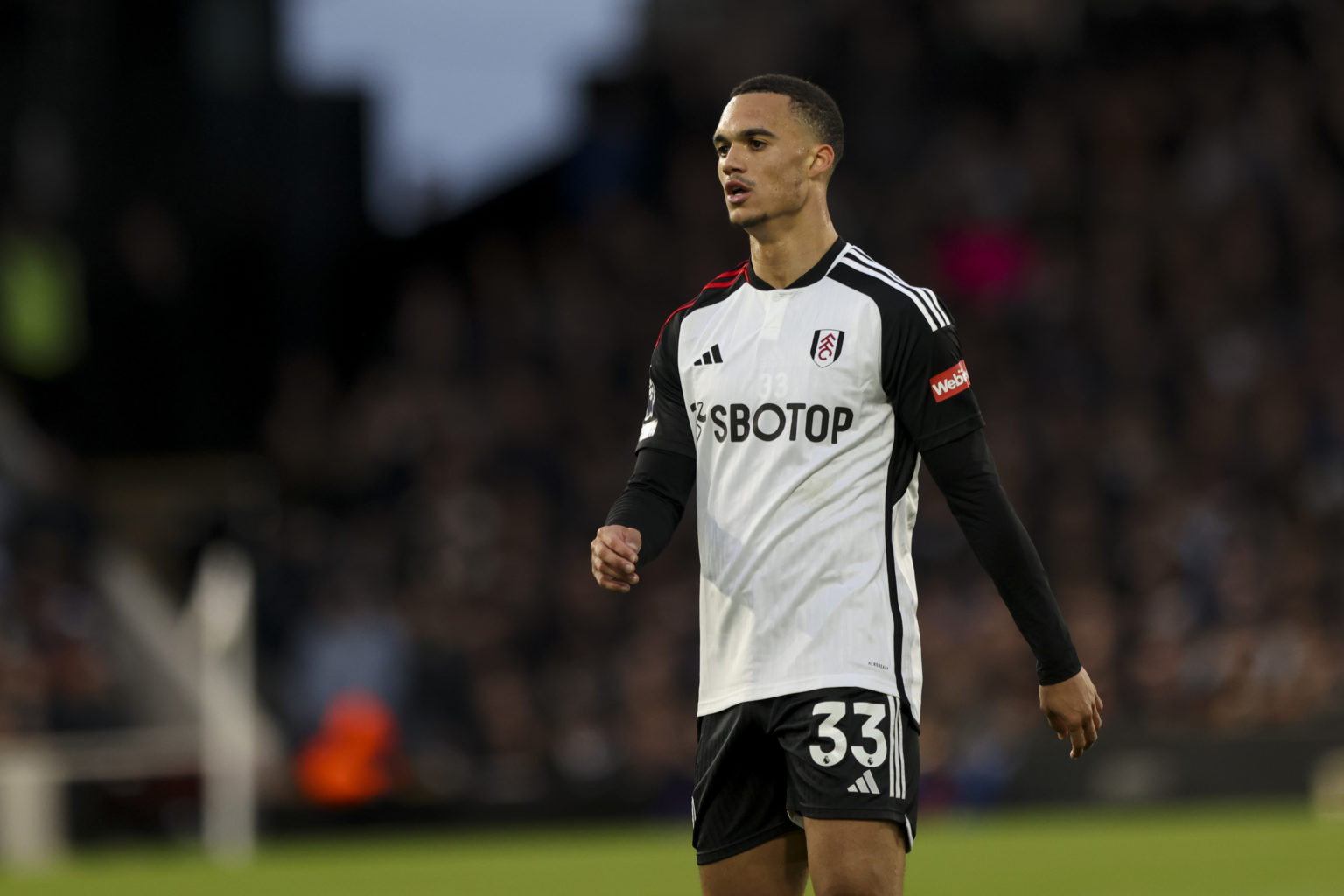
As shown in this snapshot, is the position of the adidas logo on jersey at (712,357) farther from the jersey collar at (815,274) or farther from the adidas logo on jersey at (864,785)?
the adidas logo on jersey at (864,785)

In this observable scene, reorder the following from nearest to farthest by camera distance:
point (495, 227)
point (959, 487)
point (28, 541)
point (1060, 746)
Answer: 1. point (959, 487)
2. point (1060, 746)
3. point (28, 541)
4. point (495, 227)

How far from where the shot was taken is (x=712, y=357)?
5.04 metres

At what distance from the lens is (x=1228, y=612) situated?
1502cm

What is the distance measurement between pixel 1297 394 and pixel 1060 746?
3.45 metres

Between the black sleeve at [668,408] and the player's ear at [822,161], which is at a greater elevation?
the player's ear at [822,161]

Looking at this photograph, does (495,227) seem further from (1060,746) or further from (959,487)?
(959,487)

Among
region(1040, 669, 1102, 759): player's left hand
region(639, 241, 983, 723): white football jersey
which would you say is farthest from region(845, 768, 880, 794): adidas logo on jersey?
region(1040, 669, 1102, 759): player's left hand

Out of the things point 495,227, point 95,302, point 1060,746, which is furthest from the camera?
point 495,227

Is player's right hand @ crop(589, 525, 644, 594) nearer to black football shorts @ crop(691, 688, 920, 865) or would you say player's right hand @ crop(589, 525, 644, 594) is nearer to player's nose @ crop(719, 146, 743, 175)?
black football shorts @ crop(691, 688, 920, 865)

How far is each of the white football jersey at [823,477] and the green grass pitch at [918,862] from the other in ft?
16.5

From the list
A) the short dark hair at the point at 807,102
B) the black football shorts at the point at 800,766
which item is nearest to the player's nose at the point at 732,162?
the short dark hair at the point at 807,102

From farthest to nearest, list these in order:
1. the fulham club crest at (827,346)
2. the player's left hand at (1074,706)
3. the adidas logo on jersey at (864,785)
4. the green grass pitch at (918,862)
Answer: the green grass pitch at (918,862) → the fulham club crest at (827,346) → the player's left hand at (1074,706) → the adidas logo on jersey at (864,785)

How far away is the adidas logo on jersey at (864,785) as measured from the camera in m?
4.68

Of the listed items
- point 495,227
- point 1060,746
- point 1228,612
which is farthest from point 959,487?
point 495,227
